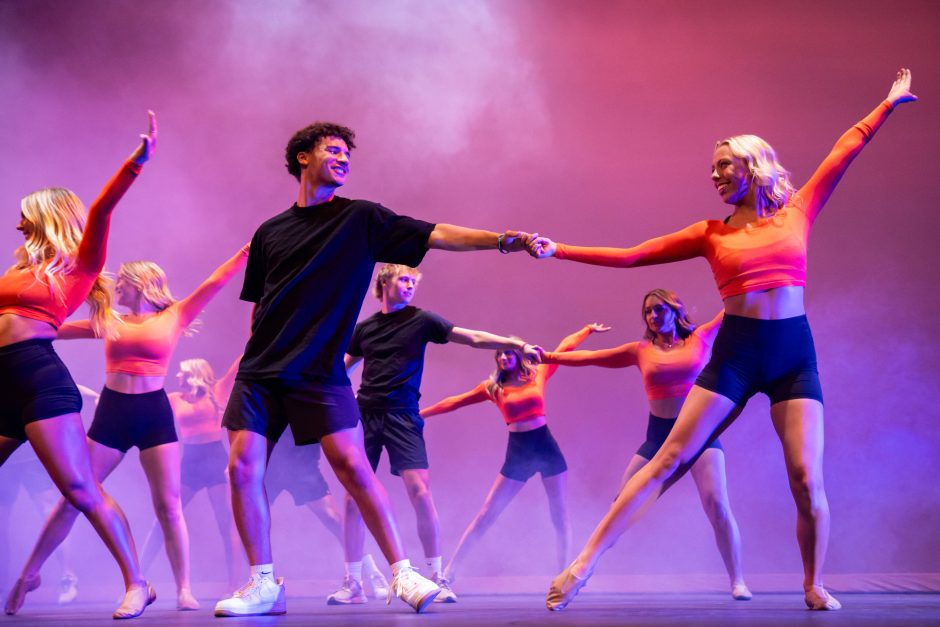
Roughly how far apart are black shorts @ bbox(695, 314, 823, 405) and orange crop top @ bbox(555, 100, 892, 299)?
0.55 feet

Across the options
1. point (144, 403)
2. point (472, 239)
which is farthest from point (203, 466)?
point (472, 239)

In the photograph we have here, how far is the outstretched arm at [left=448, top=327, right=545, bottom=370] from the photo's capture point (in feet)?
12.7

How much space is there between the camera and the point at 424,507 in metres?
4.57

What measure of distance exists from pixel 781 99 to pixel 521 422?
3.05 m

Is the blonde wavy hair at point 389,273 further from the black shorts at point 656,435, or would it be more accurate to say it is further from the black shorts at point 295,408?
the black shorts at point 295,408

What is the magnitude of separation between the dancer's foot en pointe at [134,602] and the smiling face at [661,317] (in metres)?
2.87

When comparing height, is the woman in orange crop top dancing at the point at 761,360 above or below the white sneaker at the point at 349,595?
above

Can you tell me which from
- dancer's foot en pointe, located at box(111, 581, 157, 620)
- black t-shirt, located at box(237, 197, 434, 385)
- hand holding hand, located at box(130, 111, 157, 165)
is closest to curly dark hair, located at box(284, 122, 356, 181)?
black t-shirt, located at box(237, 197, 434, 385)

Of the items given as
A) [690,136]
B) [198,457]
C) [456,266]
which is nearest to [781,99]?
[690,136]

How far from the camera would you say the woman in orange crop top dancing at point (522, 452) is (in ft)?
17.9

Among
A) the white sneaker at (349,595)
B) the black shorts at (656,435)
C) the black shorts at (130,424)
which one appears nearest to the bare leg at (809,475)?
the black shorts at (656,435)

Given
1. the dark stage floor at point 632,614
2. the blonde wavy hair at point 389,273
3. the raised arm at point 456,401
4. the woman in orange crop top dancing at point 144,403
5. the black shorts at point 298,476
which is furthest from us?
the raised arm at point 456,401

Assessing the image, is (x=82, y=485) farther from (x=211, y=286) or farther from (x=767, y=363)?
(x=767, y=363)

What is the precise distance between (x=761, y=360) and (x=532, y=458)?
99.1 inches
